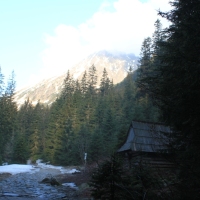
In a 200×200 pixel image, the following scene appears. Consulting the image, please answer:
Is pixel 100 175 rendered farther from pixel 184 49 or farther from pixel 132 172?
pixel 184 49

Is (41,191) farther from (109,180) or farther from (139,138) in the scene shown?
(109,180)

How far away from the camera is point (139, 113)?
3688cm

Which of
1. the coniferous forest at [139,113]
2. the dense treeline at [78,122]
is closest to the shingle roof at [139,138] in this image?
the coniferous forest at [139,113]

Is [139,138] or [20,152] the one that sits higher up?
[139,138]

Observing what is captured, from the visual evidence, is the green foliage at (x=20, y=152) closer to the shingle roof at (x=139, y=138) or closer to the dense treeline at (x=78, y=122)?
the dense treeline at (x=78, y=122)

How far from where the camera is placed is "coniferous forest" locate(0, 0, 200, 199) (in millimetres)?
4938

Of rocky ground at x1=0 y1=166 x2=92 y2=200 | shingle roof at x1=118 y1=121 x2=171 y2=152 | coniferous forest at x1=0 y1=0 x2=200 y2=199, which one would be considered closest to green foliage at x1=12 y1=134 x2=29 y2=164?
coniferous forest at x1=0 y1=0 x2=200 y2=199

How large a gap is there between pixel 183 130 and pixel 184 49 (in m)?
2.16

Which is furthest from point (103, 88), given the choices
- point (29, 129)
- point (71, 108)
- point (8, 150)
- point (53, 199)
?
point (53, 199)

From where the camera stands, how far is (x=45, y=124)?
222 ft

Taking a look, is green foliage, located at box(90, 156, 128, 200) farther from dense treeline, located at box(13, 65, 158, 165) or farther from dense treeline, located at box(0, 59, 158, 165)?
dense treeline, located at box(13, 65, 158, 165)

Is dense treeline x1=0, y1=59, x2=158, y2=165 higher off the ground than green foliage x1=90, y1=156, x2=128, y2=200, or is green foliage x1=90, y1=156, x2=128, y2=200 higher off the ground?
dense treeline x1=0, y1=59, x2=158, y2=165

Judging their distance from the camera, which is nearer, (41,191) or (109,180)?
(109,180)

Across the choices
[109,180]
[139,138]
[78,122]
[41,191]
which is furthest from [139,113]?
[109,180]
